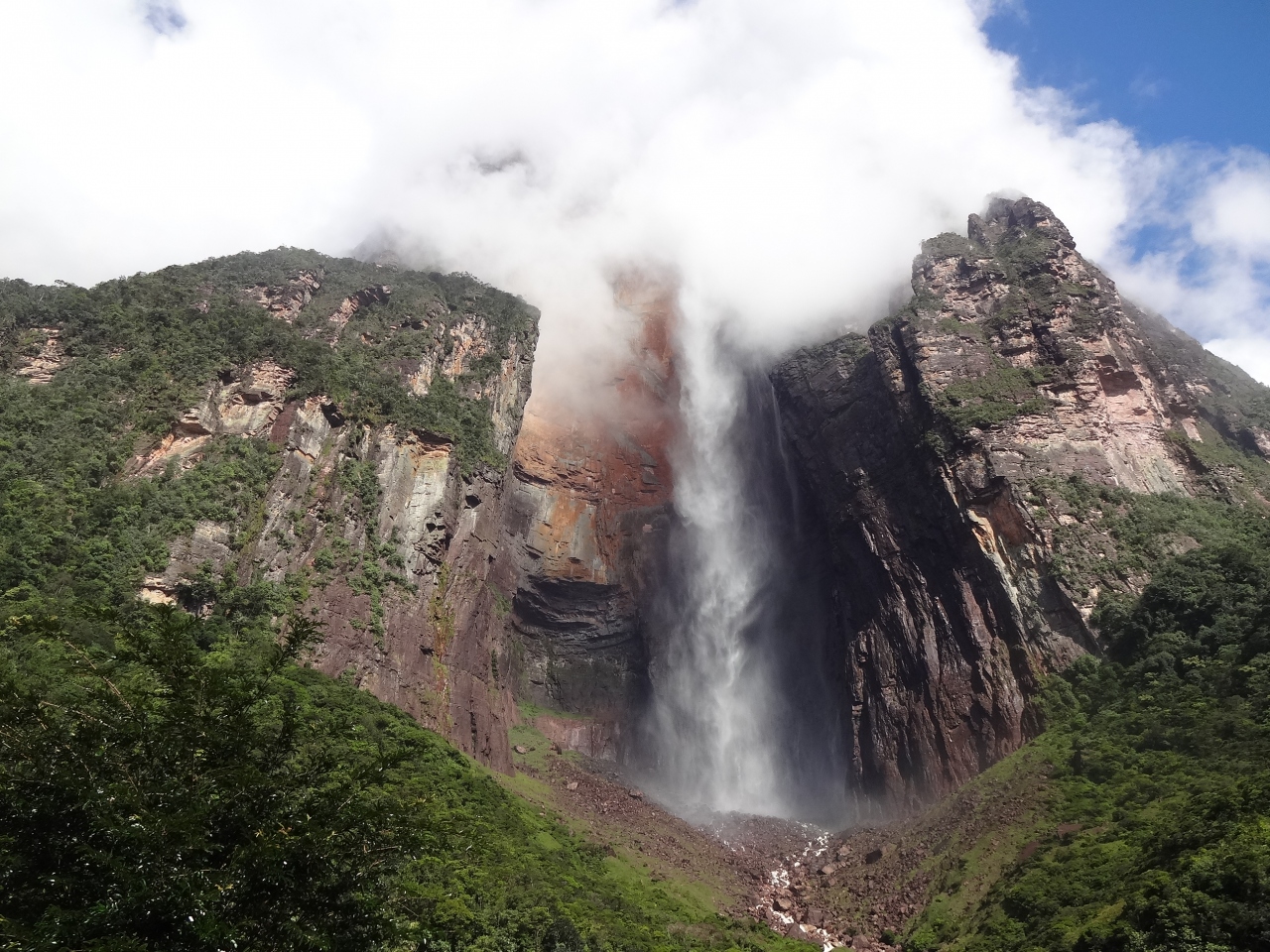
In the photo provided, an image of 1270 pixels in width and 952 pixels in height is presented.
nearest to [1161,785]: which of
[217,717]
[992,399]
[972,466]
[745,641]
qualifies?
[972,466]

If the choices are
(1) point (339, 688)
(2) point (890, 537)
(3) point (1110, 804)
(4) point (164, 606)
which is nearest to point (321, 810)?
(4) point (164, 606)

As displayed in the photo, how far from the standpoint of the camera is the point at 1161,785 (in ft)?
74.9

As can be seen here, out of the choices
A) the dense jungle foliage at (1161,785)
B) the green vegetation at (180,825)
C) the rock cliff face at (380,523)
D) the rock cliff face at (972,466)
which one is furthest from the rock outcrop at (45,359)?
the dense jungle foliage at (1161,785)

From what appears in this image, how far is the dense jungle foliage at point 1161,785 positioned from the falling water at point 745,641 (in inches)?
614

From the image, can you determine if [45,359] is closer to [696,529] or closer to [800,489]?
[696,529]

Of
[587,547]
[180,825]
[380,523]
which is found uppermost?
[587,547]

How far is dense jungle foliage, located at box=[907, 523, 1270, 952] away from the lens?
15.2 meters

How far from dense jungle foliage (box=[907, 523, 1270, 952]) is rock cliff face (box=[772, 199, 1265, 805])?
2.93m

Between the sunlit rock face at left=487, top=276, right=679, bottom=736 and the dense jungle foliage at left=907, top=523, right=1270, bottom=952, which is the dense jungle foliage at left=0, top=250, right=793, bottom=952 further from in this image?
the dense jungle foliage at left=907, top=523, right=1270, bottom=952

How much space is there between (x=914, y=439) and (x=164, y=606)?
130 feet

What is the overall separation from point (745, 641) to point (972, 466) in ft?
62.0

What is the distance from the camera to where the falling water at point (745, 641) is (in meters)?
43.9

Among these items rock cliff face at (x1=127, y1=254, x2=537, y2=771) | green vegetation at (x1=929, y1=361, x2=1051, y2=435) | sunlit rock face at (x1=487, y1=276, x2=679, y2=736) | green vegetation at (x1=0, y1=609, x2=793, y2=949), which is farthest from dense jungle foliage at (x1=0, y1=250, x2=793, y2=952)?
green vegetation at (x1=929, y1=361, x2=1051, y2=435)

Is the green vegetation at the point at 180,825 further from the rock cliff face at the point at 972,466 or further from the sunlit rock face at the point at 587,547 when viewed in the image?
the sunlit rock face at the point at 587,547
